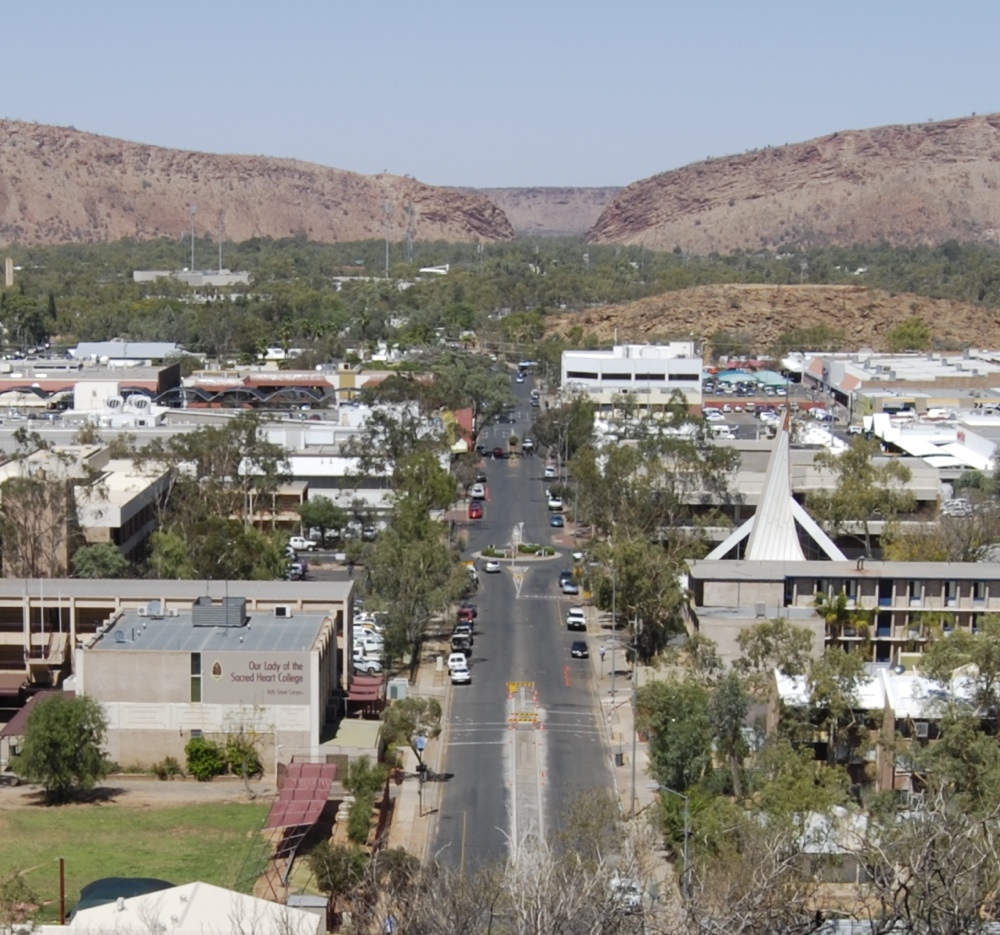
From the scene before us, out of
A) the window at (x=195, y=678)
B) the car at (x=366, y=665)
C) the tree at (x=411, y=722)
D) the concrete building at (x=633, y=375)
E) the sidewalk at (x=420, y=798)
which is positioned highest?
the concrete building at (x=633, y=375)

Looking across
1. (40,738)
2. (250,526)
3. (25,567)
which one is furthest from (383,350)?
(40,738)

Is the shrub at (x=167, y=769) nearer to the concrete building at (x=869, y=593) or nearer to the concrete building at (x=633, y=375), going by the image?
the concrete building at (x=869, y=593)

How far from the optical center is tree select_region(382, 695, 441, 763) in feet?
124

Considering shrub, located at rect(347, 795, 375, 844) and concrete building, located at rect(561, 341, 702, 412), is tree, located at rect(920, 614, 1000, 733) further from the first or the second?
concrete building, located at rect(561, 341, 702, 412)

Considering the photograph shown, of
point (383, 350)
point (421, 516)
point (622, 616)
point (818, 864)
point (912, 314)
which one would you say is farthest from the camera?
point (912, 314)

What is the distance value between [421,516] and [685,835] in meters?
28.6

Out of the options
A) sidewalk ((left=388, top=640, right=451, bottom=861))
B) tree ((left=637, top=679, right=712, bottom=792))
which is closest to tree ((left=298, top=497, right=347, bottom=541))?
sidewalk ((left=388, top=640, right=451, bottom=861))

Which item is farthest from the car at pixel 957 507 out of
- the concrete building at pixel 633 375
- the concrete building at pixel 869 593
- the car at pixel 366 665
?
the concrete building at pixel 633 375

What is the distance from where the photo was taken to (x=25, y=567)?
5081cm

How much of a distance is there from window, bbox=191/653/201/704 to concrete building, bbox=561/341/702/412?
58.6 meters

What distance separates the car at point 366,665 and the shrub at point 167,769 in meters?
8.19

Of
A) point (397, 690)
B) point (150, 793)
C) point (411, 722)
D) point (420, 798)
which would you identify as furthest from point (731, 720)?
point (150, 793)

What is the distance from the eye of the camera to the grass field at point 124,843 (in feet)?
104

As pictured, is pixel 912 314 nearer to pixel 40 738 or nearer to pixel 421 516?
pixel 421 516
